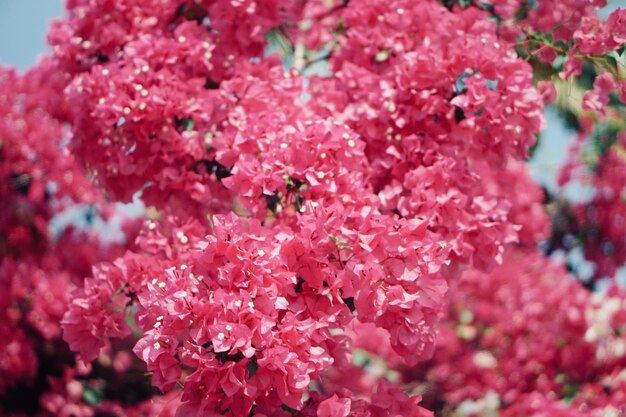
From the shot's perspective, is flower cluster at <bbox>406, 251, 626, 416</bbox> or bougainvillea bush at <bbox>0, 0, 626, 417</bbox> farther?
flower cluster at <bbox>406, 251, 626, 416</bbox>

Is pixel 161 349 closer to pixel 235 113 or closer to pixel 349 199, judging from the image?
pixel 349 199

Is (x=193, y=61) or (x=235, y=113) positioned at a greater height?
(x=193, y=61)

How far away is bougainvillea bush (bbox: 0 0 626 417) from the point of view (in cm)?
215

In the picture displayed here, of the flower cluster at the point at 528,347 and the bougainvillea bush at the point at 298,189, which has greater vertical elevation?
the bougainvillea bush at the point at 298,189

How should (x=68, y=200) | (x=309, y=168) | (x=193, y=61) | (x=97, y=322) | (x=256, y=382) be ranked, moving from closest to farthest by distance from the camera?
1. (x=256, y=382)
2. (x=309, y=168)
3. (x=97, y=322)
4. (x=193, y=61)
5. (x=68, y=200)

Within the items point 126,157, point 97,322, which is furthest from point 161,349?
point 126,157

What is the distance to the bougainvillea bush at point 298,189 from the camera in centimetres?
215

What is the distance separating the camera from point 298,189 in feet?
8.38

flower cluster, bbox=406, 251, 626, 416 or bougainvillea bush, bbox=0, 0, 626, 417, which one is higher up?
bougainvillea bush, bbox=0, 0, 626, 417

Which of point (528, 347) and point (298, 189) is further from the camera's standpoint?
point (528, 347)

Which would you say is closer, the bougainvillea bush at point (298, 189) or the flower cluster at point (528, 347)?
the bougainvillea bush at point (298, 189)

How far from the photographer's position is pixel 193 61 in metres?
3.18

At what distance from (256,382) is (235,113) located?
1.26m

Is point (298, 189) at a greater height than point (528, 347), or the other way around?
point (298, 189)
